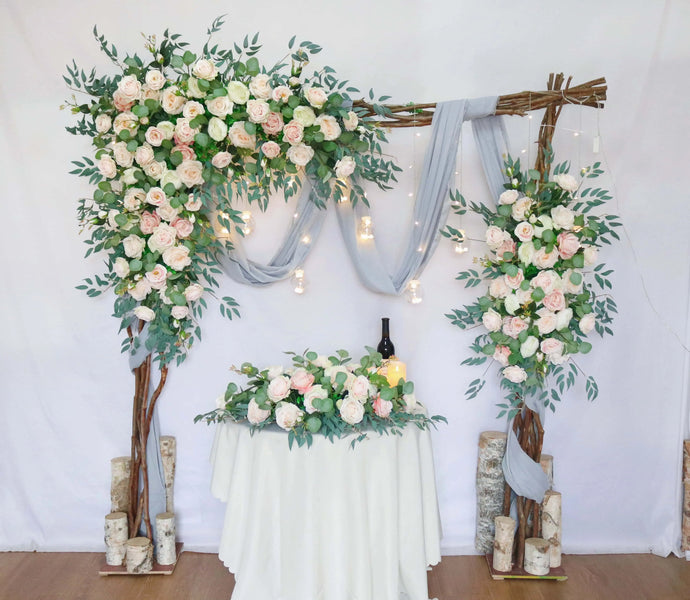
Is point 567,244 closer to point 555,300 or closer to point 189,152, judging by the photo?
point 555,300

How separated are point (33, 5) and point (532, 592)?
3344mm

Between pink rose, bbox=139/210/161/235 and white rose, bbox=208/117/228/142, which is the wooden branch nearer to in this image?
white rose, bbox=208/117/228/142

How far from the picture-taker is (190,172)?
256cm

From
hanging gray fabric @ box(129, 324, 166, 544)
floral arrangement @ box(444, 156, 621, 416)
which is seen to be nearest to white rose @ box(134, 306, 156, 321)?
hanging gray fabric @ box(129, 324, 166, 544)

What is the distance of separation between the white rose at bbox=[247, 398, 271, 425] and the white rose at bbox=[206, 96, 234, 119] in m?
1.06

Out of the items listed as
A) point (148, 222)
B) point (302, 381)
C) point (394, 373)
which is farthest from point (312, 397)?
point (148, 222)

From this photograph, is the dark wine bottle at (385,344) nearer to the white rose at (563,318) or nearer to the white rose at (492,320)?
the white rose at (492,320)

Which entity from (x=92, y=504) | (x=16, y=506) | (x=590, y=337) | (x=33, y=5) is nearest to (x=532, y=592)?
(x=590, y=337)

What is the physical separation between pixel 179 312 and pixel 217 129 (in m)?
0.79

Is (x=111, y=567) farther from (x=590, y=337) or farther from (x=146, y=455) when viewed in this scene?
(x=590, y=337)

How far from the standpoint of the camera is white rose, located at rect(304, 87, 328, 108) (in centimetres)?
244

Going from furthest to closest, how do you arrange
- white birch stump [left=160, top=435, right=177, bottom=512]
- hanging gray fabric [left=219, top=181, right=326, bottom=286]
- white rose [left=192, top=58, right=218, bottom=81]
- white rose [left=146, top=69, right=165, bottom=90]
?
1. white birch stump [left=160, top=435, right=177, bottom=512]
2. hanging gray fabric [left=219, top=181, right=326, bottom=286]
3. white rose [left=146, top=69, right=165, bottom=90]
4. white rose [left=192, top=58, right=218, bottom=81]

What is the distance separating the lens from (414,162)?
9.86ft

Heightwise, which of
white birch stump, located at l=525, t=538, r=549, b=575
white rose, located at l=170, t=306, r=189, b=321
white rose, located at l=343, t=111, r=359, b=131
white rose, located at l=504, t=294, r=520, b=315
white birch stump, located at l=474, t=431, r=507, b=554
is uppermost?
white rose, located at l=343, t=111, r=359, b=131
